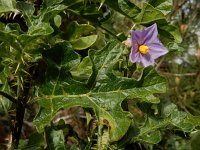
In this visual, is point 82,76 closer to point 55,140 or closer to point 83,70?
point 83,70

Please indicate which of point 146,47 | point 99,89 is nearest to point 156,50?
point 146,47

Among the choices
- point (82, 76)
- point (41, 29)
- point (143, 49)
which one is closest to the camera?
point (41, 29)

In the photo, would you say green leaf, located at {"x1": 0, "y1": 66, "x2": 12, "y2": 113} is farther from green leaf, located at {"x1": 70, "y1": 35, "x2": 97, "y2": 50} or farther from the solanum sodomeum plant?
green leaf, located at {"x1": 70, "y1": 35, "x2": 97, "y2": 50}

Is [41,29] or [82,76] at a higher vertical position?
[41,29]

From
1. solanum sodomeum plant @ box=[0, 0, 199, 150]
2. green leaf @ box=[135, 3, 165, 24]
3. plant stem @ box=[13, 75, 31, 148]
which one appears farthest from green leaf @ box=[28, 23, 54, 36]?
green leaf @ box=[135, 3, 165, 24]

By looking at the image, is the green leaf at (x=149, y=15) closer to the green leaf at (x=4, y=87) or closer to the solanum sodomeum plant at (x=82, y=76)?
the solanum sodomeum plant at (x=82, y=76)

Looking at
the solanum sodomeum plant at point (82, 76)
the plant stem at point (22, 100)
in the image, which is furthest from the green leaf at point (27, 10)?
the plant stem at point (22, 100)

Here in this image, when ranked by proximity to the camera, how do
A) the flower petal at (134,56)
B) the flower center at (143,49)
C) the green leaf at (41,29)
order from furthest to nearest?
the flower center at (143,49), the flower petal at (134,56), the green leaf at (41,29)

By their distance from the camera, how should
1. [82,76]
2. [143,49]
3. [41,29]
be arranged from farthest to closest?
[143,49] → [82,76] → [41,29]

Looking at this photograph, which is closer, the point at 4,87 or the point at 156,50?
the point at 4,87
